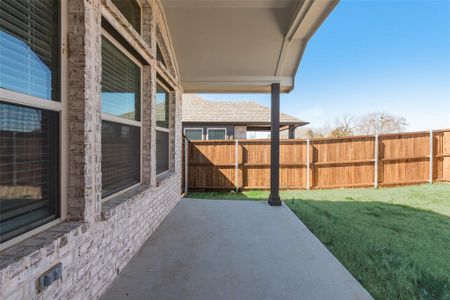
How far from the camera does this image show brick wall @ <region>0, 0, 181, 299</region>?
4.85ft

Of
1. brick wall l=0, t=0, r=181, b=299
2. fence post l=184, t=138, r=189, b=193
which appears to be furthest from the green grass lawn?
brick wall l=0, t=0, r=181, b=299

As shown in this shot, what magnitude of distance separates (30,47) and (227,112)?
1244 centimetres

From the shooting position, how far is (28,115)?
1.68 meters

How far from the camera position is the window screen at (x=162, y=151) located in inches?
198

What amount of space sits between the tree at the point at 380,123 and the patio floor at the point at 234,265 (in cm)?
1867

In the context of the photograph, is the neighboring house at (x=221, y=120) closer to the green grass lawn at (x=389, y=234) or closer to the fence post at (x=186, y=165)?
the fence post at (x=186, y=165)

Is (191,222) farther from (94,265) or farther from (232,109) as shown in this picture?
(232,109)

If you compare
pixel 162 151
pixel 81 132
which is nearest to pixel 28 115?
pixel 81 132

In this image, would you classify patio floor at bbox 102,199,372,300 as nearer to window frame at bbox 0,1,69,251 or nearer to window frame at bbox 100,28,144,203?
window frame at bbox 100,28,144,203

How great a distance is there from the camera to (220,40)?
5016 millimetres

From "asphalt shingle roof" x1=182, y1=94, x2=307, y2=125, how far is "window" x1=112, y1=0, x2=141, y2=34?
917 cm

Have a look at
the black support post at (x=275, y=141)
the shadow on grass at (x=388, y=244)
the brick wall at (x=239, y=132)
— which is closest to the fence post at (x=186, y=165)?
the black support post at (x=275, y=141)

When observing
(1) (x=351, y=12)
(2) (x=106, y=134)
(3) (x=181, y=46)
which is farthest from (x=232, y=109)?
(2) (x=106, y=134)

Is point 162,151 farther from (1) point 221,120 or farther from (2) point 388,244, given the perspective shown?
(1) point 221,120
